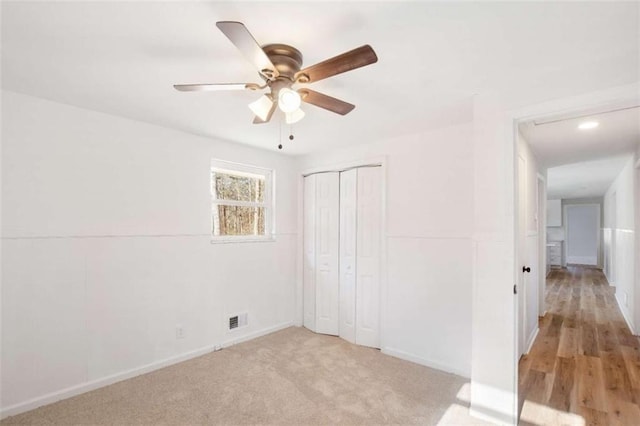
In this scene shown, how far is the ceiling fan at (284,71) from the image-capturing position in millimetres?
1355

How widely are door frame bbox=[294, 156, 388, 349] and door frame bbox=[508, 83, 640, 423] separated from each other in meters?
1.39

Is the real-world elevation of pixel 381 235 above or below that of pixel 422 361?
above

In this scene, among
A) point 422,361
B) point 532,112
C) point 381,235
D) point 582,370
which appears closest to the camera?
point 532,112

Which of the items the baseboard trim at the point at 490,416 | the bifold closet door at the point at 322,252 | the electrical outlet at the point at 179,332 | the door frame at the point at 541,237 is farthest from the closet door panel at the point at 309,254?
the door frame at the point at 541,237

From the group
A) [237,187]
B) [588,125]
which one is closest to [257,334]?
[237,187]

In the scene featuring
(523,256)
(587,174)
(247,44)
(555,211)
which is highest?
(587,174)

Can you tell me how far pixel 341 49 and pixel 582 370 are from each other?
3.53m

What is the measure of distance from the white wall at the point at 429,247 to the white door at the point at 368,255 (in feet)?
0.48

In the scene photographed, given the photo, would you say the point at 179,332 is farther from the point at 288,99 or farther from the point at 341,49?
the point at 341,49

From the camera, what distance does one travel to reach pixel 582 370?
9.84 ft

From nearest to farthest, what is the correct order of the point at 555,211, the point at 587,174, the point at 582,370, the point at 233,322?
the point at 582,370 → the point at 233,322 → the point at 587,174 → the point at 555,211

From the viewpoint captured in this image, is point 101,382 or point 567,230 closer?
point 101,382

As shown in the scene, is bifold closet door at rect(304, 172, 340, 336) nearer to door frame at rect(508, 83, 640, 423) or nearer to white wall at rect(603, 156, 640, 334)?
door frame at rect(508, 83, 640, 423)

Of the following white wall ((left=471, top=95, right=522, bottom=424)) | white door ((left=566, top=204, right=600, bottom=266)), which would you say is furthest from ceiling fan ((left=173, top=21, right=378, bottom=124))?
white door ((left=566, top=204, right=600, bottom=266))
